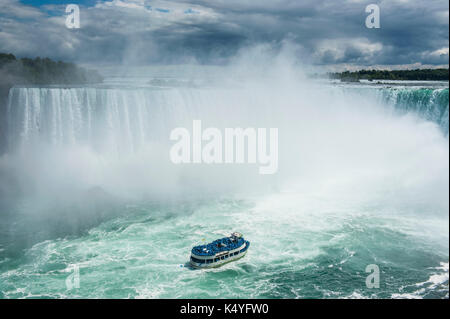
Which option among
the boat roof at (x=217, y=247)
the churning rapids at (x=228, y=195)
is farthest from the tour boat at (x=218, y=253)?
the churning rapids at (x=228, y=195)

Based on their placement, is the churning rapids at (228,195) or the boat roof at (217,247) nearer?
the churning rapids at (228,195)

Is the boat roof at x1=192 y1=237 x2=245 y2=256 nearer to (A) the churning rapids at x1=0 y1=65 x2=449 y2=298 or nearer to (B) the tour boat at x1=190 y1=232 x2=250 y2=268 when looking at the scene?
(B) the tour boat at x1=190 y1=232 x2=250 y2=268

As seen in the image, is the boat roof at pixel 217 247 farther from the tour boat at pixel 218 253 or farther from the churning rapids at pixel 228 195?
the churning rapids at pixel 228 195

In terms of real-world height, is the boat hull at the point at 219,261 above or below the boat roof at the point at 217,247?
below
